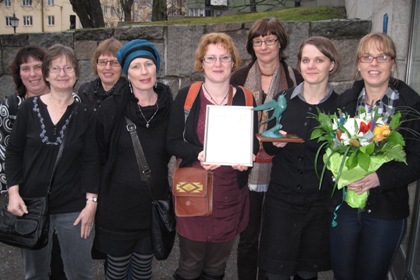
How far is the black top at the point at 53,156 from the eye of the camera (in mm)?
2701

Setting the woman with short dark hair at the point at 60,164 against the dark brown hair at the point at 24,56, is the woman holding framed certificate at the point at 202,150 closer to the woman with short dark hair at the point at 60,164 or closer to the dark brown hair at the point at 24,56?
the woman with short dark hair at the point at 60,164

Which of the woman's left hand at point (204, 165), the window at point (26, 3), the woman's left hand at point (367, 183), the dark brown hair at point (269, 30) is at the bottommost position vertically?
the woman's left hand at point (367, 183)

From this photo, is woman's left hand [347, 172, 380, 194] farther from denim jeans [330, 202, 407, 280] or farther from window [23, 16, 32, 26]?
window [23, 16, 32, 26]

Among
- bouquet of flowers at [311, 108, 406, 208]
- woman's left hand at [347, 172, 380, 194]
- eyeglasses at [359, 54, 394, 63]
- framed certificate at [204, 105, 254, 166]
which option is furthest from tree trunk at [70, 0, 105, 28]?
woman's left hand at [347, 172, 380, 194]

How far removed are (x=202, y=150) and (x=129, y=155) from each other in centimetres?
51

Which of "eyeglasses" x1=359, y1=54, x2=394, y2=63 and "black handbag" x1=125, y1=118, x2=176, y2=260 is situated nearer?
"eyeglasses" x1=359, y1=54, x2=394, y2=63

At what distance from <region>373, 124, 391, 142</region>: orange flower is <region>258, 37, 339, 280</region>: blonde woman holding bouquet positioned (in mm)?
472

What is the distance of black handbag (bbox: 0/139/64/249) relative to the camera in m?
2.68

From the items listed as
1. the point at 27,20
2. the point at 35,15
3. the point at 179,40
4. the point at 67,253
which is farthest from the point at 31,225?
the point at 27,20

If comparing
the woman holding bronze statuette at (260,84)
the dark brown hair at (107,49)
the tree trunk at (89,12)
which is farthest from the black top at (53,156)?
the tree trunk at (89,12)

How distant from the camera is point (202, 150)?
2.70 m

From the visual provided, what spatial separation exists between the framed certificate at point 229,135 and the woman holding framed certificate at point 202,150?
0.28 ft

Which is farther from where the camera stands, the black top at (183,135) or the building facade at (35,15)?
the building facade at (35,15)

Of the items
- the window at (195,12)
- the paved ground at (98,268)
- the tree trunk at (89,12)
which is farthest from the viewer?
the window at (195,12)
